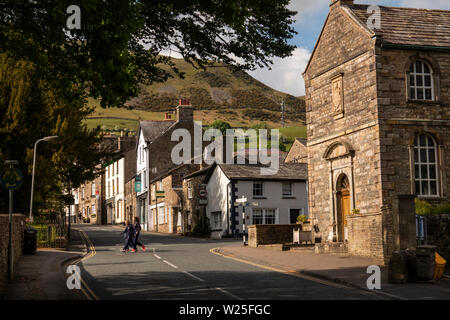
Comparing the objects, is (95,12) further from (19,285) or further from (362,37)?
(362,37)

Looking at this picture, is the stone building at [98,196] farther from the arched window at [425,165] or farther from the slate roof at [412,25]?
the arched window at [425,165]

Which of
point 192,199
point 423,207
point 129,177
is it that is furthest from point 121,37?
point 129,177

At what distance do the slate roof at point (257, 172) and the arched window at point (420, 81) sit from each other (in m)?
20.2

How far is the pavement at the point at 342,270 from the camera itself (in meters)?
12.6

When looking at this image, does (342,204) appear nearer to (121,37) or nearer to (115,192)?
(121,37)

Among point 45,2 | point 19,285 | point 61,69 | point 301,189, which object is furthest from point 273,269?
point 301,189

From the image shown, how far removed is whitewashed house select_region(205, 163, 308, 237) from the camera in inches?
1674

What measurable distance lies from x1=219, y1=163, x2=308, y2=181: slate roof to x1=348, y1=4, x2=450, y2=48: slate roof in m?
18.9

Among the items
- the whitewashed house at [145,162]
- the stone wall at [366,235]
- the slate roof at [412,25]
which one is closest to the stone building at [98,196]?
the whitewashed house at [145,162]

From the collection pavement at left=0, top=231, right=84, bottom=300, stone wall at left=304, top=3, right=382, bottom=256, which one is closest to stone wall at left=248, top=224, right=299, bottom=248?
stone wall at left=304, top=3, right=382, bottom=256

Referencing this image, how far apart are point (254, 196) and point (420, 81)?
68.5ft

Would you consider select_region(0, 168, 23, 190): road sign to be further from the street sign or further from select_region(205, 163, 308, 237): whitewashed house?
the street sign

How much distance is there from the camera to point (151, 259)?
2152cm
